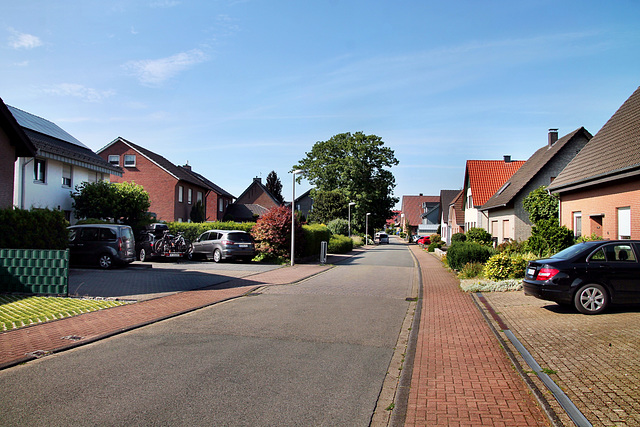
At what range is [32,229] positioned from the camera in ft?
44.8

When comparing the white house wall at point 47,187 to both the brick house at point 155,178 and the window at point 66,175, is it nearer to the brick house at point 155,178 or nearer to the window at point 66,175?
the window at point 66,175

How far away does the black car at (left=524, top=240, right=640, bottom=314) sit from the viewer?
8.97 m

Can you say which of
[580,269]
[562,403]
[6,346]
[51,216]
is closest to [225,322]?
[6,346]

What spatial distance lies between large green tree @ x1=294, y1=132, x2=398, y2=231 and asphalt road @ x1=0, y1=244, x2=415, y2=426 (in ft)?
169

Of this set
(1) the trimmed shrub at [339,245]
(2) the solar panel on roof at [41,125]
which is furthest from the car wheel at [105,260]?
(1) the trimmed shrub at [339,245]

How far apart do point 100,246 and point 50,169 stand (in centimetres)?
785

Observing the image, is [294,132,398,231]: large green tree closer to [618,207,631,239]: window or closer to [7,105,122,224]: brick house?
[7,105,122,224]: brick house

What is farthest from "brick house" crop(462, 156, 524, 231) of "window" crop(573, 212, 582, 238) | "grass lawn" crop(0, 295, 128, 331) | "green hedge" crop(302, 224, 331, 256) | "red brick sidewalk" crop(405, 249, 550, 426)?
"grass lawn" crop(0, 295, 128, 331)

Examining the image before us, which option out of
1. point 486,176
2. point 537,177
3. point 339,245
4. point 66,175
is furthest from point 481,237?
point 66,175

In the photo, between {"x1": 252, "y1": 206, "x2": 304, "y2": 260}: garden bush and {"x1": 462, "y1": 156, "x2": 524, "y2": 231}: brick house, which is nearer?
{"x1": 252, "y1": 206, "x2": 304, "y2": 260}: garden bush

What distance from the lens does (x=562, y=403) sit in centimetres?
471

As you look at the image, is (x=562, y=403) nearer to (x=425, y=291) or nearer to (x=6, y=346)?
(x=6, y=346)

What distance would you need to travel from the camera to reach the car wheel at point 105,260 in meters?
17.7

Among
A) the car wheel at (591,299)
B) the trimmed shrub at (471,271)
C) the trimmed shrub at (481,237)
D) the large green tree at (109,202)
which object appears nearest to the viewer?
the car wheel at (591,299)
